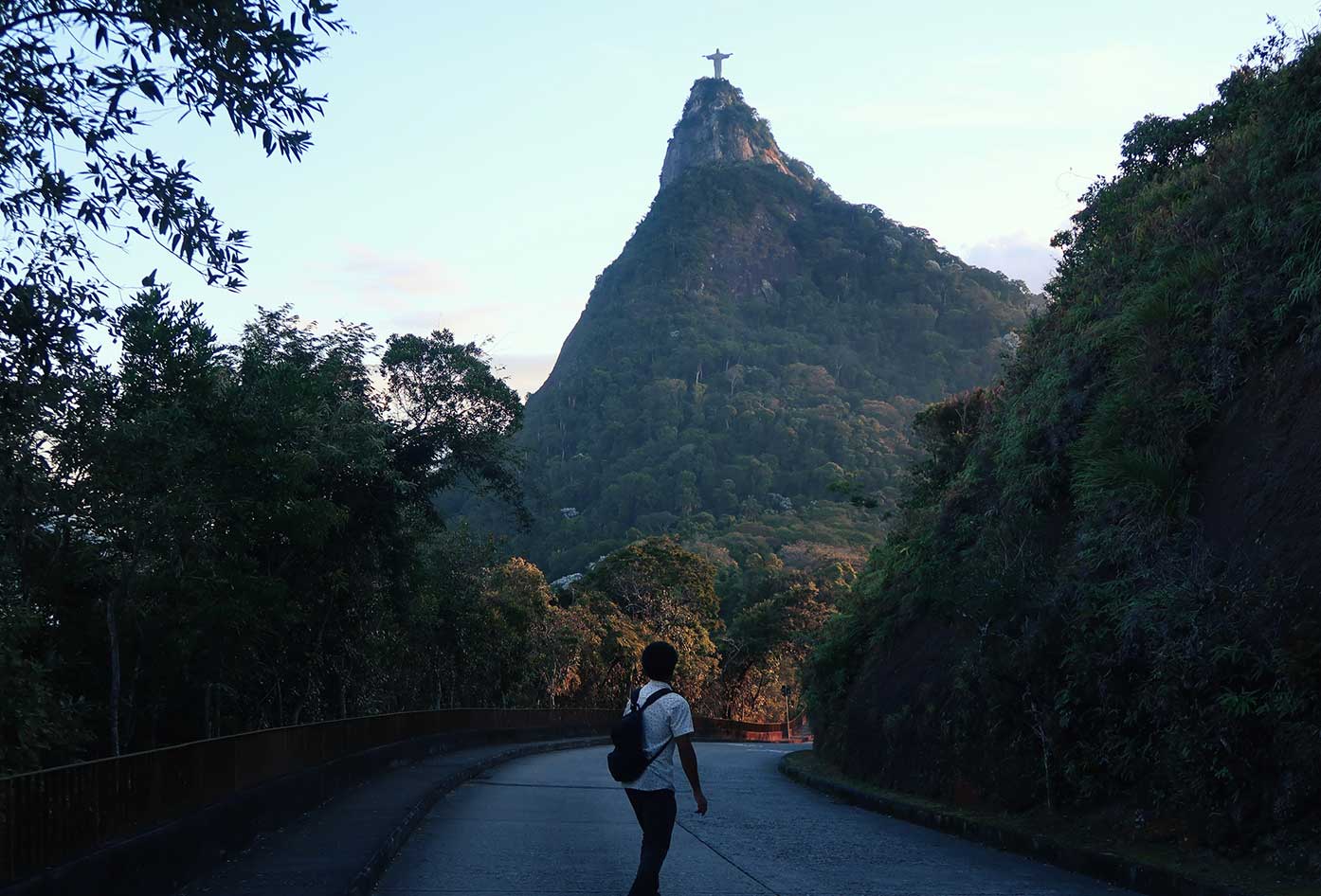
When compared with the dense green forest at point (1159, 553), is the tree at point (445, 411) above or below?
above

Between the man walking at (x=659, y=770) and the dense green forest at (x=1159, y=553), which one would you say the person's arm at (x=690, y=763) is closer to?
the man walking at (x=659, y=770)

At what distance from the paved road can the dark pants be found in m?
2.62

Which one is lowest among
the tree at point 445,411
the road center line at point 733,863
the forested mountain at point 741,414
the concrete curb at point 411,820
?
the road center line at point 733,863

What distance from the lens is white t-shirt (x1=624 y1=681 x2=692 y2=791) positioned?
7.51 meters

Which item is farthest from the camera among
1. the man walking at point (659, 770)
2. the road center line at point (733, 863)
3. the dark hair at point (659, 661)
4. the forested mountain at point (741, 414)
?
the forested mountain at point (741, 414)

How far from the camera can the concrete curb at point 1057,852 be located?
371 inches

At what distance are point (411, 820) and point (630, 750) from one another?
8000 millimetres

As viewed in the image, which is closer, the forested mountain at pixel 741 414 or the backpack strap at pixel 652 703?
the backpack strap at pixel 652 703

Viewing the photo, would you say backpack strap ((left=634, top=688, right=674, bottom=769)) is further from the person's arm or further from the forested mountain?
the forested mountain

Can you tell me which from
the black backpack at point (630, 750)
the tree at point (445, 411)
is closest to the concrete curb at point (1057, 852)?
the black backpack at point (630, 750)

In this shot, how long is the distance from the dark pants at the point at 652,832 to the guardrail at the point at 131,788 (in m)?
3.44

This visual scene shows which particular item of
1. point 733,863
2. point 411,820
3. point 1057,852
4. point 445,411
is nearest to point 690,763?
point 733,863

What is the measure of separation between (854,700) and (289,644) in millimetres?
11329

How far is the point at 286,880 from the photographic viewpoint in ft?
31.6
